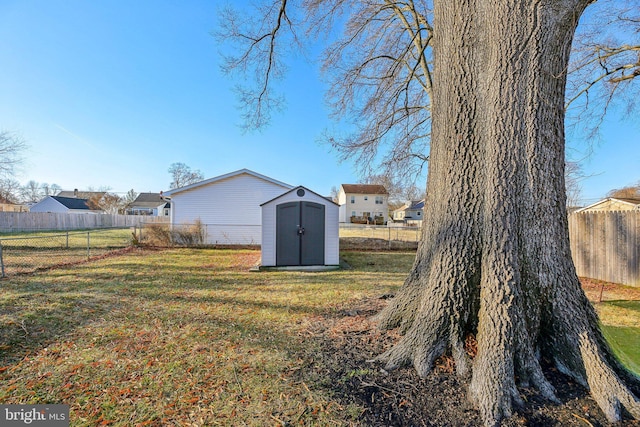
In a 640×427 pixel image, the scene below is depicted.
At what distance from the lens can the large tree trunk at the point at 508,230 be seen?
1938mm

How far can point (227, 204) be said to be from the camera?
46.0ft

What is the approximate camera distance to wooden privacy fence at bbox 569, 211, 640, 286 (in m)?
6.10

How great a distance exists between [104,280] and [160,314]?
334 cm

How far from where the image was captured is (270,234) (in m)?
8.09

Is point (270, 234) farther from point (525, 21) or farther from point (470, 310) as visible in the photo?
point (525, 21)

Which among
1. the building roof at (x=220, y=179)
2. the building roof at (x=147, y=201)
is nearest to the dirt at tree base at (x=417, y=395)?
the building roof at (x=220, y=179)

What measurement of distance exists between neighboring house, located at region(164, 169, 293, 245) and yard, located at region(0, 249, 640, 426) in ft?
27.9

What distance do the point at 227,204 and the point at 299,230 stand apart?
7.29 m

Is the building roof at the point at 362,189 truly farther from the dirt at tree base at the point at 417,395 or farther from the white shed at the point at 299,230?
the dirt at tree base at the point at 417,395

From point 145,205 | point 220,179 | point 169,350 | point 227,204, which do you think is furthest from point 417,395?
point 145,205

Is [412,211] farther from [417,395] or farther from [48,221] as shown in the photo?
[417,395]

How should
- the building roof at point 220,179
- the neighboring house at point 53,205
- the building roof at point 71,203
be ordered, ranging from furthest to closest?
the building roof at point 71,203, the neighboring house at point 53,205, the building roof at point 220,179

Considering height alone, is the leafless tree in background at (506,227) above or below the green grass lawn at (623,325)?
above

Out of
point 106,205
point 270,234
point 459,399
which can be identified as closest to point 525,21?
point 459,399
